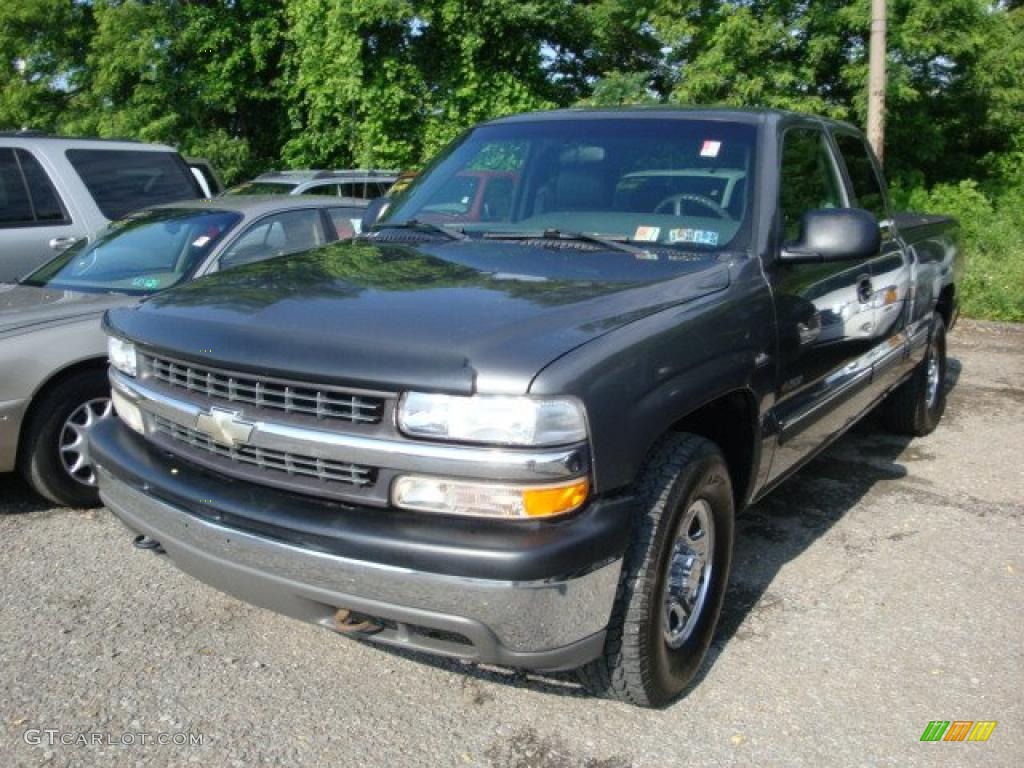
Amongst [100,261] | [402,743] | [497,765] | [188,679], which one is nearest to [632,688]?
[497,765]

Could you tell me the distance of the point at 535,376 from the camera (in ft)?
7.77

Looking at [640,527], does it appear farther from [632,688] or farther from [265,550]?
[265,550]

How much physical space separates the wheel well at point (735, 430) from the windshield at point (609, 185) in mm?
572

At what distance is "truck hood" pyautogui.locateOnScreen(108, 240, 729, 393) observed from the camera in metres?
2.46

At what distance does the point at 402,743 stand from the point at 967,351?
7.72 meters

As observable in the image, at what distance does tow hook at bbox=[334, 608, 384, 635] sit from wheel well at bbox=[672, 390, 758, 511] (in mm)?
1160

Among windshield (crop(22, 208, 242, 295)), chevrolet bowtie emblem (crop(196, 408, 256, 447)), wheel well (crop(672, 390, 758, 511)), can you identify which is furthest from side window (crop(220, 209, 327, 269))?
wheel well (crop(672, 390, 758, 511))

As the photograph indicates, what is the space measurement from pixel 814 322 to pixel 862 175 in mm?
1600

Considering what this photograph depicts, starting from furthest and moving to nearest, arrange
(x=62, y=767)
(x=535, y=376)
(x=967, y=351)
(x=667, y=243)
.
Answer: (x=967, y=351), (x=667, y=243), (x=62, y=767), (x=535, y=376)

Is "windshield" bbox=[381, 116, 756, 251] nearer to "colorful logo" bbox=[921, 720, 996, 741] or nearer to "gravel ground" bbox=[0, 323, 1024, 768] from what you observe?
"gravel ground" bbox=[0, 323, 1024, 768]

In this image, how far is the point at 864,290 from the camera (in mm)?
4348

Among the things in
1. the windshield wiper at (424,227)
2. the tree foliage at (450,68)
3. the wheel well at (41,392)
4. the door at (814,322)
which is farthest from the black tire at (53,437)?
the tree foliage at (450,68)

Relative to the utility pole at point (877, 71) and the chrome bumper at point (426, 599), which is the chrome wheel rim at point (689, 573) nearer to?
the chrome bumper at point (426, 599)

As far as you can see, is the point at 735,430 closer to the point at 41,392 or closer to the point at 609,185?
the point at 609,185
